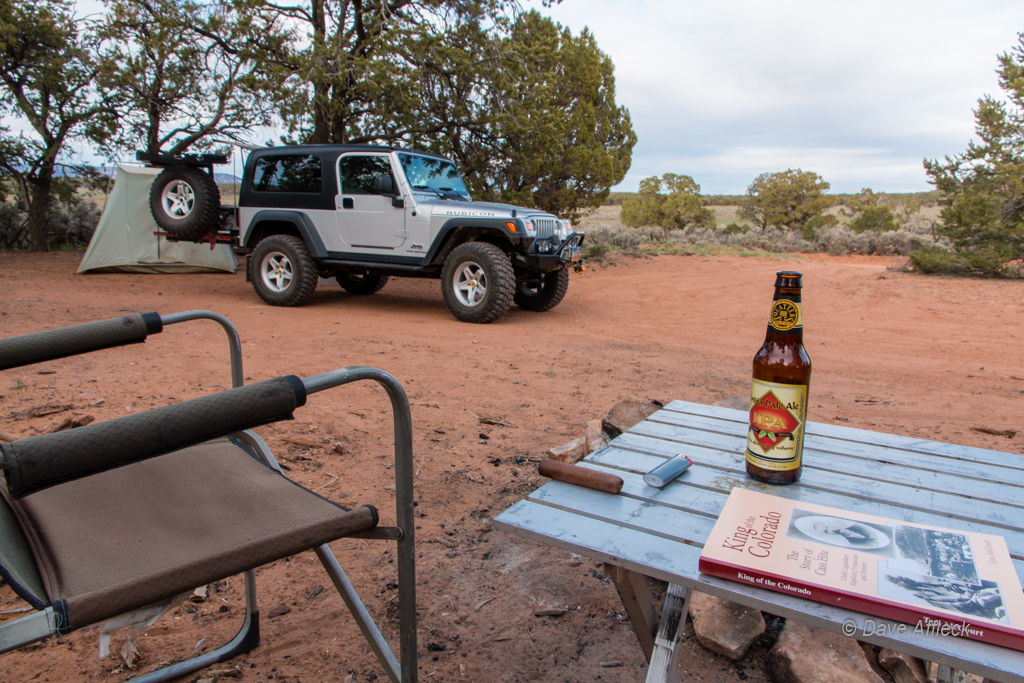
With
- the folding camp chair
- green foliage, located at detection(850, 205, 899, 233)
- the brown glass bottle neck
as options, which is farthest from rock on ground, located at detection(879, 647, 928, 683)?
green foliage, located at detection(850, 205, 899, 233)

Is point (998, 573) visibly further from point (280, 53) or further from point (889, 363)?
point (280, 53)

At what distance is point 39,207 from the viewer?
1307 cm

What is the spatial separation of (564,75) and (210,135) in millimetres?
8307

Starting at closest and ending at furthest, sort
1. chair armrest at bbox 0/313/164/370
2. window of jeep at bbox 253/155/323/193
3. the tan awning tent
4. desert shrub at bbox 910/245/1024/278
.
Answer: chair armrest at bbox 0/313/164/370 → window of jeep at bbox 253/155/323/193 → the tan awning tent → desert shrub at bbox 910/245/1024/278

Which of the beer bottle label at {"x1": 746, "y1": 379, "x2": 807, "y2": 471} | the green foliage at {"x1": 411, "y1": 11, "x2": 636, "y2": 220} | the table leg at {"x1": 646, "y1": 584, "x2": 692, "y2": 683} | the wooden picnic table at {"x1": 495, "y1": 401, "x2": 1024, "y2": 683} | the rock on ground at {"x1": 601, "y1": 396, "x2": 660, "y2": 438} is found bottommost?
the rock on ground at {"x1": 601, "y1": 396, "x2": 660, "y2": 438}

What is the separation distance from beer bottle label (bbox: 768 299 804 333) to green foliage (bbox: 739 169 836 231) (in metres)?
31.1

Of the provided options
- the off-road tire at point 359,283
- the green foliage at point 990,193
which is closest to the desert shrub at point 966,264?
the green foliage at point 990,193

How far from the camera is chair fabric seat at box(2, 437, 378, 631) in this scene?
113 cm

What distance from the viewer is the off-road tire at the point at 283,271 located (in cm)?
755

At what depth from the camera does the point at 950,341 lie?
7020mm

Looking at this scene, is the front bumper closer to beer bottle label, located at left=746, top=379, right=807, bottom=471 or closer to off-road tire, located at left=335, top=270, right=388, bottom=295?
off-road tire, located at left=335, top=270, right=388, bottom=295

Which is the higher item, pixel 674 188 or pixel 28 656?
pixel 674 188

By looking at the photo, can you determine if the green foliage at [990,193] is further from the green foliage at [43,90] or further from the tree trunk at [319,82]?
the green foliage at [43,90]

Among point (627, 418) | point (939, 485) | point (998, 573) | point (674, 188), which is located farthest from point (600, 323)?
point (674, 188)
